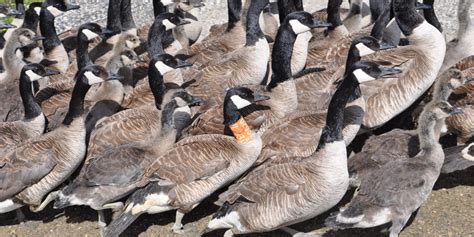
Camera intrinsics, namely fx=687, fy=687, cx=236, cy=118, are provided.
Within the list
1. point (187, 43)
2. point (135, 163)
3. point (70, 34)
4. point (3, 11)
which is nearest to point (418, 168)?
point (135, 163)

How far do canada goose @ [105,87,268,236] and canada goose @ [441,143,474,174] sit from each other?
2183mm

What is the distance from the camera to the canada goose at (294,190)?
7188 millimetres

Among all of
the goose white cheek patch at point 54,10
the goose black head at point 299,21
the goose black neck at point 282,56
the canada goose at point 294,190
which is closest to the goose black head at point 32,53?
the goose white cheek patch at point 54,10

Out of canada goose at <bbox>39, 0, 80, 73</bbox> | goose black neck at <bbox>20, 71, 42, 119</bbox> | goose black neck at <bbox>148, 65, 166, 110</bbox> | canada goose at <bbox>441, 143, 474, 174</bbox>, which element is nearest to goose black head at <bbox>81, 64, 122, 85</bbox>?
goose black neck at <bbox>148, 65, 166, 110</bbox>

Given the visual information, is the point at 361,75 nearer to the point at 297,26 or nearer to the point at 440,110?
the point at 440,110

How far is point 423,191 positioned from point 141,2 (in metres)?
9.99

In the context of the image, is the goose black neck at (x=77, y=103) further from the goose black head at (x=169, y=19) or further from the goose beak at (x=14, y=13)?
the goose beak at (x=14, y=13)

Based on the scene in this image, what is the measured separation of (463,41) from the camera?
10.1 meters

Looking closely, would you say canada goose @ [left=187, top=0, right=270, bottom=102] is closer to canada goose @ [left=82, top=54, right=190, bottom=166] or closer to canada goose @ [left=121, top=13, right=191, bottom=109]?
canada goose @ [left=121, top=13, right=191, bottom=109]

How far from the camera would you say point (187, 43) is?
12.2m

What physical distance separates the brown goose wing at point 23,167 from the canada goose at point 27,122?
726mm

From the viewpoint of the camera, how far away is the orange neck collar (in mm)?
7992

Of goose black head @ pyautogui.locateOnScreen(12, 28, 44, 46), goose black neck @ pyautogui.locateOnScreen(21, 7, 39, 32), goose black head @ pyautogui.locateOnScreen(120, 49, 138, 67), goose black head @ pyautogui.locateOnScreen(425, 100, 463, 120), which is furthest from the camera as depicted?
goose black neck @ pyautogui.locateOnScreen(21, 7, 39, 32)

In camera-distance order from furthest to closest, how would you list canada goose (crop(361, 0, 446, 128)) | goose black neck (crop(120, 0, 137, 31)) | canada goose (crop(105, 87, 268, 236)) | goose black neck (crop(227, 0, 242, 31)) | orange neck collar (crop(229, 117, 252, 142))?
goose black neck (crop(120, 0, 137, 31))
goose black neck (crop(227, 0, 242, 31))
canada goose (crop(361, 0, 446, 128))
orange neck collar (crop(229, 117, 252, 142))
canada goose (crop(105, 87, 268, 236))
